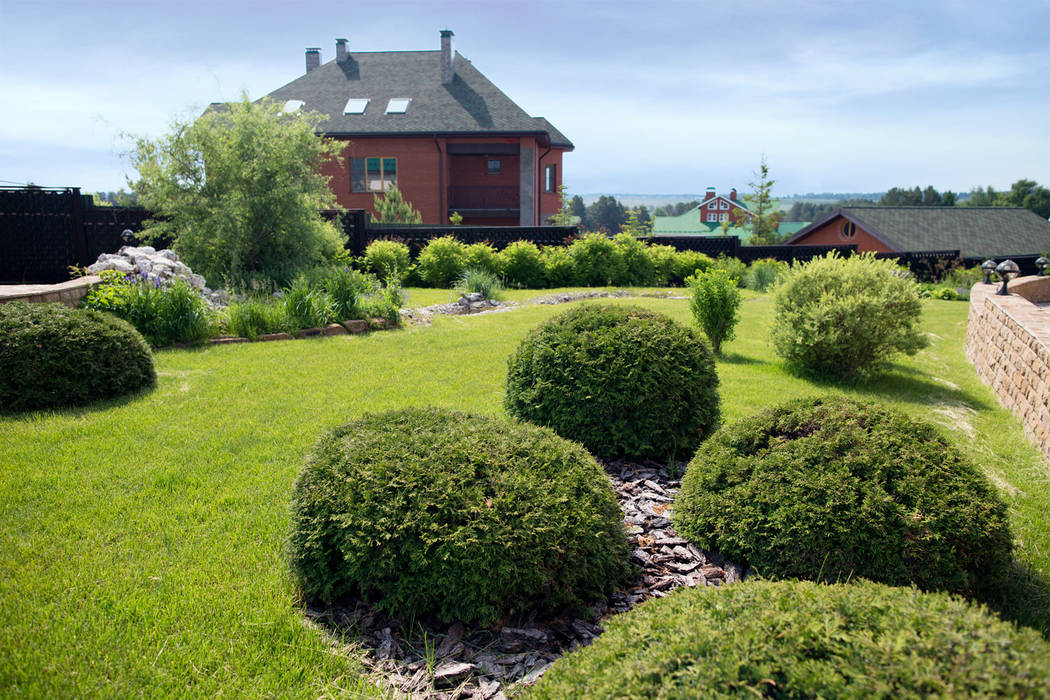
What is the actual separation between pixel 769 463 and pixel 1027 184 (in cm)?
8538

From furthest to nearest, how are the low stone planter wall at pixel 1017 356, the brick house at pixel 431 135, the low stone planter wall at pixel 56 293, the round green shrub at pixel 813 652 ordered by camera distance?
the brick house at pixel 431 135 → the low stone planter wall at pixel 56 293 → the low stone planter wall at pixel 1017 356 → the round green shrub at pixel 813 652

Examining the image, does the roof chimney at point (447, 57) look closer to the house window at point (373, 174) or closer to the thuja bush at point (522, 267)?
the house window at point (373, 174)

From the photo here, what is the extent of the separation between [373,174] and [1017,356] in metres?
24.7

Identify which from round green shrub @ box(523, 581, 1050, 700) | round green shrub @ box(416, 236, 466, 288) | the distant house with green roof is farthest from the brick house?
the distant house with green roof

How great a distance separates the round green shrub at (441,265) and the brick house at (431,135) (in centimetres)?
1110

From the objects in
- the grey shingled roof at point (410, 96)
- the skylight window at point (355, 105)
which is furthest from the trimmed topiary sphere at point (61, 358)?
the skylight window at point (355, 105)

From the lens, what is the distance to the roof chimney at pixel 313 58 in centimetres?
3022

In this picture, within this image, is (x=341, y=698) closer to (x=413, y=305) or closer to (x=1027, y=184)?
(x=413, y=305)

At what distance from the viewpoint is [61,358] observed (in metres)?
5.62

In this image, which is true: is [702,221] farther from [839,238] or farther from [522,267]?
[522,267]

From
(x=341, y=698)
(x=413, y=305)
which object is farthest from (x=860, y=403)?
(x=413, y=305)

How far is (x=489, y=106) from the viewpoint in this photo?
26.7m

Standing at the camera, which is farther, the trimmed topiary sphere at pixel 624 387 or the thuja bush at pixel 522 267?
the thuja bush at pixel 522 267

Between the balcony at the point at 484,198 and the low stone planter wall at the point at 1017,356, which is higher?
the balcony at the point at 484,198
